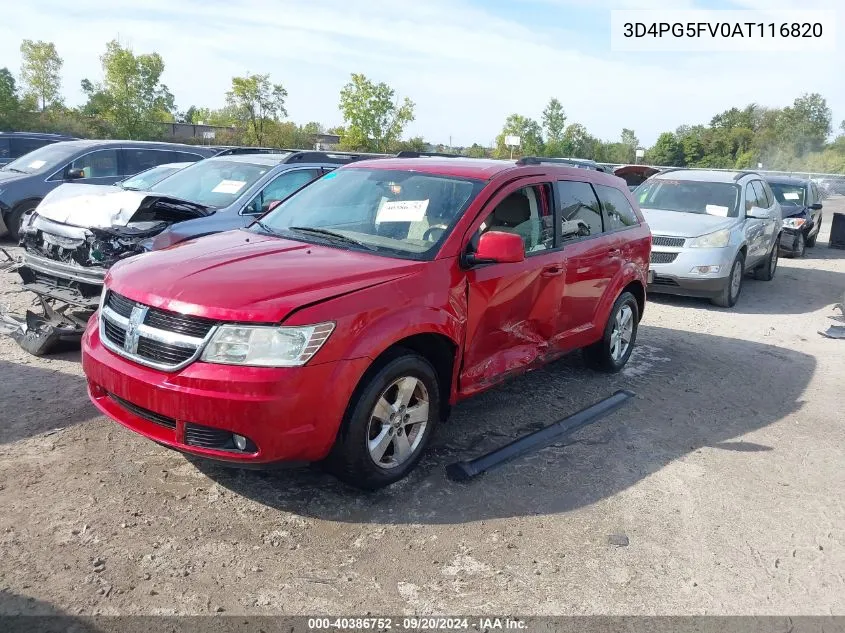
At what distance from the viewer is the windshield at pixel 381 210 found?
412 centimetres

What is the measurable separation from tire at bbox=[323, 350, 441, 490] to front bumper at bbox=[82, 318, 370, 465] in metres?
0.12

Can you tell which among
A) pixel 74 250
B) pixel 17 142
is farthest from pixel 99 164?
pixel 74 250

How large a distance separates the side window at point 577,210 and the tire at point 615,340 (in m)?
0.84

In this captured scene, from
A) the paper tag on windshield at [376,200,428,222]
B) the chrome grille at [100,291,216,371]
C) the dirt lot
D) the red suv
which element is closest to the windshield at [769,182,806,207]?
the dirt lot

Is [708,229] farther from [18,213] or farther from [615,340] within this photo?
[18,213]

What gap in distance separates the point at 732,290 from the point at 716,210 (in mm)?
1311

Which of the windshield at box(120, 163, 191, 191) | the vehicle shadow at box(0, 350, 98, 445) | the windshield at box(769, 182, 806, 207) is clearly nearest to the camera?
the vehicle shadow at box(0, 350, 98, 445)

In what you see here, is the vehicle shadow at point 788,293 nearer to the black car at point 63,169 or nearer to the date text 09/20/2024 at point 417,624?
the date text 09/20/2024 at point 417,624

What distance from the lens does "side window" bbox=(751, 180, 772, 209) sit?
1105cm

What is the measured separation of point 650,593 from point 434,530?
3.51 ft

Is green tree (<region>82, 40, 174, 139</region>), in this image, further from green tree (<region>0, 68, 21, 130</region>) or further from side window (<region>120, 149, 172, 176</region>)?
side window (<region>120, 149, 172, 176</region>)

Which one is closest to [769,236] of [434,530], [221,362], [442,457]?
[442,457]

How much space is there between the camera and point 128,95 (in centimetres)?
5122

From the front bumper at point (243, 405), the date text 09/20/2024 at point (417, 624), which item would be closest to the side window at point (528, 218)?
the front bumper at point (243, 405)
